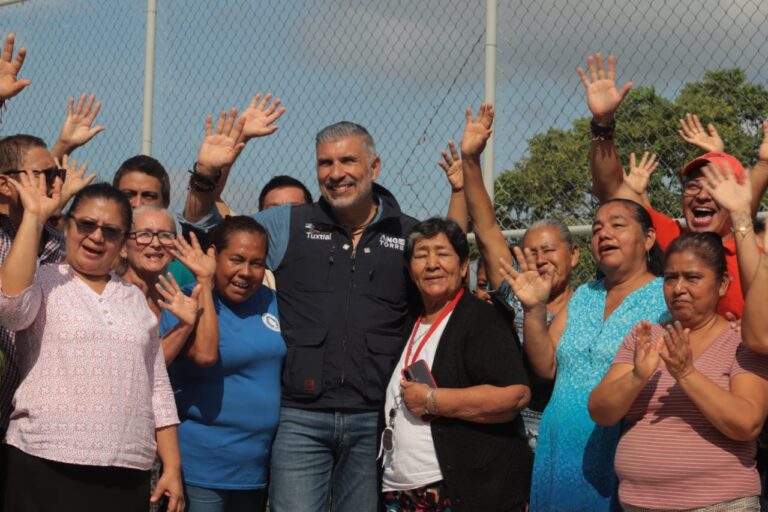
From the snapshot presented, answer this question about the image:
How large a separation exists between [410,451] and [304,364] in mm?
597

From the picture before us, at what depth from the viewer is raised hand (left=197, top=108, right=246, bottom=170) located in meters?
4.89

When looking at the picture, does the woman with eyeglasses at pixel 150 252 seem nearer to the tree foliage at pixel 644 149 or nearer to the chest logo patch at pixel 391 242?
the chest logo patch at pixel 391 242

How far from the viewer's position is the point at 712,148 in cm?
499

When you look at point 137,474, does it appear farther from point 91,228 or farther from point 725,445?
point 725,445

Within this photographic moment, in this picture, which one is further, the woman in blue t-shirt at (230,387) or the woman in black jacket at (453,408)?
the woman in blue t-shirt at (230,387)

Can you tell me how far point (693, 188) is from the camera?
4.56 metres

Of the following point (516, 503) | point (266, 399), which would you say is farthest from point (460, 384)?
point (266, 399)

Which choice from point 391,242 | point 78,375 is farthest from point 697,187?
point 78,375

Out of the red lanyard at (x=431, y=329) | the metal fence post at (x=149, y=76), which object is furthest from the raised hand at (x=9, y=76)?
the metal fence post at (x=149, y=76)

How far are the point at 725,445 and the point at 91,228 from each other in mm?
2354

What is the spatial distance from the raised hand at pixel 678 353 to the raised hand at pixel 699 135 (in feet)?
4.92

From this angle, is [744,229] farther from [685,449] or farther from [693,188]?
[685,449]

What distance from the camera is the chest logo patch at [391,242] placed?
4895 mm

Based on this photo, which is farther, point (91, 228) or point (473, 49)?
point (473, 49)
